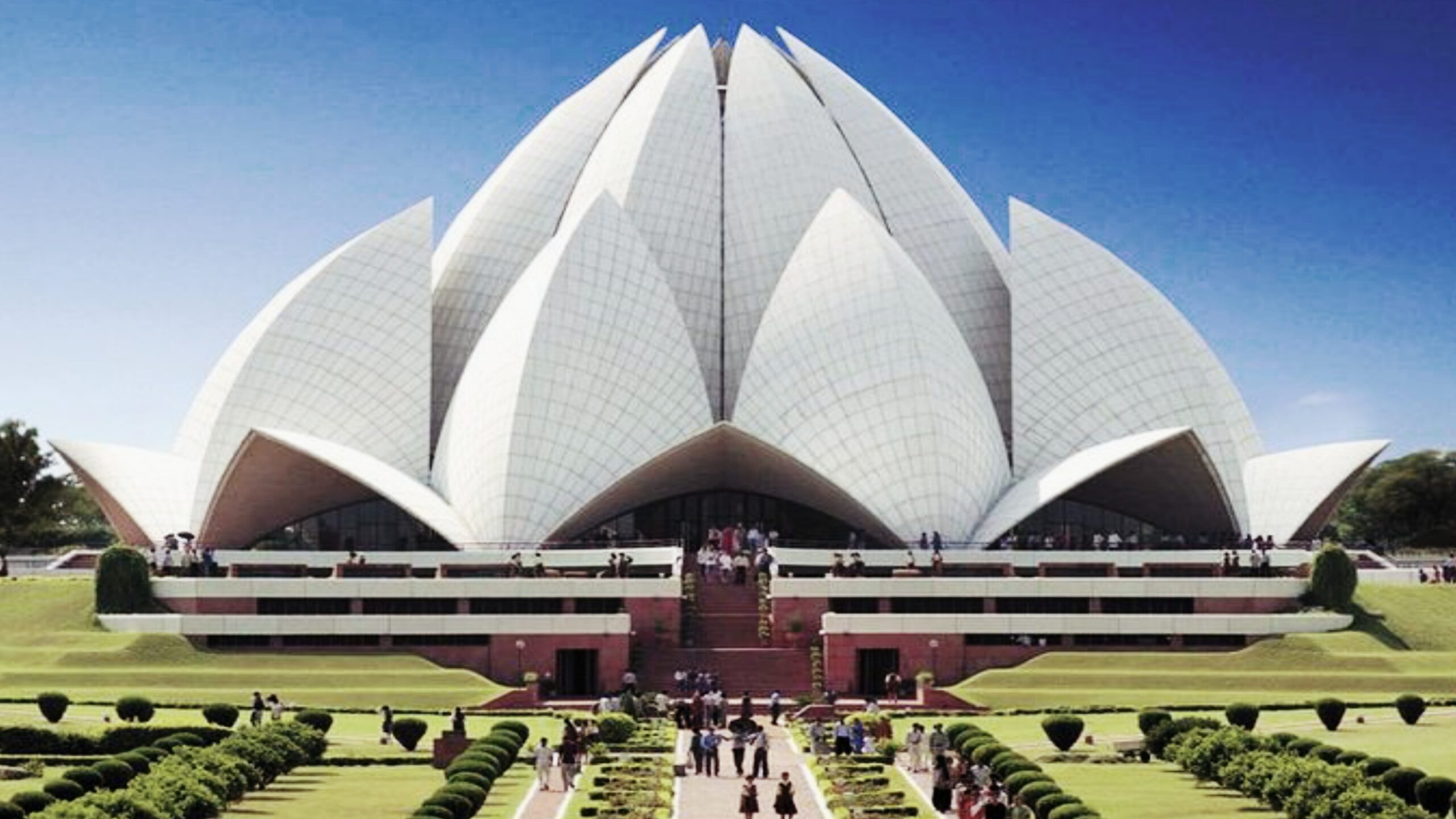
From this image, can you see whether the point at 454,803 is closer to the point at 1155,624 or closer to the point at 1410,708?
the point at 1410,708

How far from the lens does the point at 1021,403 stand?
2042 inches

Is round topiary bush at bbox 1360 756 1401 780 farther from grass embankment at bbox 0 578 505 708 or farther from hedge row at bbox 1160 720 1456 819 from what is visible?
grass embankment at bbox 0 578 505 708

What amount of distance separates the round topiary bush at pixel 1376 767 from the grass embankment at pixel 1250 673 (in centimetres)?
1154

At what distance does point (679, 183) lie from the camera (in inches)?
2164

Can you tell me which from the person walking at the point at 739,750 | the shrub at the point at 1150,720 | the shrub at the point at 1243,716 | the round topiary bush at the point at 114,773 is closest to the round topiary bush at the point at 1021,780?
the person walking at the point at 739,750

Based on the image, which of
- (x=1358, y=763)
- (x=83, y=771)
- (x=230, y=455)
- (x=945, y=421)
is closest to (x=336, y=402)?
(x=230, y=455)

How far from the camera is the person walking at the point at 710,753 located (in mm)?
26344

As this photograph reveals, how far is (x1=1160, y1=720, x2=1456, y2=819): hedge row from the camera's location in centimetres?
1973

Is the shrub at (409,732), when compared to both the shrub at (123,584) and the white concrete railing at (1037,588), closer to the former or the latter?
the white concrete railing at (1037,588)

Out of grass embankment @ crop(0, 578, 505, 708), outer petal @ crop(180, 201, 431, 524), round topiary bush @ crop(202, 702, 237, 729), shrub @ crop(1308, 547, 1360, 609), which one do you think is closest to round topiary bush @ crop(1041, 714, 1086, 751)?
grass embankment @ crop(0, 578, 505, 708)

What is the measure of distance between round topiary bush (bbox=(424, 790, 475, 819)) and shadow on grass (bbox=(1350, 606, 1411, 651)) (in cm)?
2438

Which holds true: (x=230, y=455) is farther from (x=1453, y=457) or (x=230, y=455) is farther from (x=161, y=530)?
(x=1453, y=457)

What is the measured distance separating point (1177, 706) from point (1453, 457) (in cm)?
5687

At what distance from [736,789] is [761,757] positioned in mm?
721
